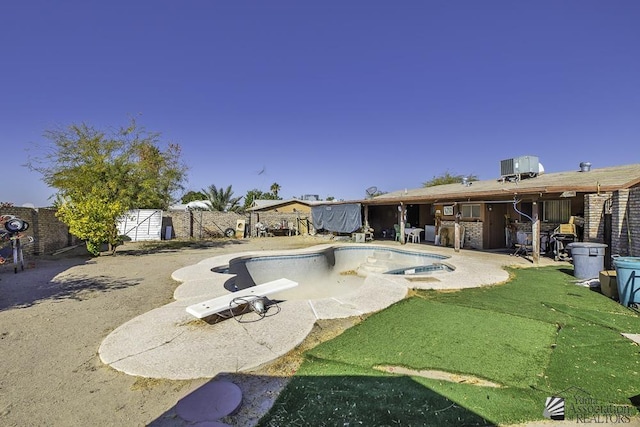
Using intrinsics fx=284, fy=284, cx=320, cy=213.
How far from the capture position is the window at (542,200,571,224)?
1189 cm

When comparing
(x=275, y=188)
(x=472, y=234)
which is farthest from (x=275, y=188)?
(x=472, y=234)

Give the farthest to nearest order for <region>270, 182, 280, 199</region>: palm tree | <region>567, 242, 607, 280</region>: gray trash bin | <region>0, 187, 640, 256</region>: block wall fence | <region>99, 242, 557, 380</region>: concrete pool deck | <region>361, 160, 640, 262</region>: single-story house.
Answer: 1. <region>270, 182, 280, 199</region>: palm tree
2. <region>361, 160, 640, 262</region>: single-story house
3. <region>0, 187, 640, 256</region>: block wall fence
4. <region>567, 242, 607, 280</region>: gray trash bin
5. <region>99, 242, 557, 380</region>: concrete pool deck

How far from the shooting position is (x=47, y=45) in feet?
35.9

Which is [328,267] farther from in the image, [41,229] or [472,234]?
[41,229]

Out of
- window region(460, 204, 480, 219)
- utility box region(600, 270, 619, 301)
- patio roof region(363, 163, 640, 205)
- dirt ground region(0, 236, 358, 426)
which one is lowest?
dirt ground region(0, 236, 358, 426)

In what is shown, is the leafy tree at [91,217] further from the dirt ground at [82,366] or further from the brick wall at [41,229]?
the dirt ground at [82,366]

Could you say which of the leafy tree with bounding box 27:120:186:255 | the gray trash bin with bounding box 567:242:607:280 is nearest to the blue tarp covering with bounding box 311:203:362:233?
the leafy tree with bounding box 27:120:186:255

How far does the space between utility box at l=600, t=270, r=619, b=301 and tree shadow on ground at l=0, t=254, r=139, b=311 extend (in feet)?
38.8

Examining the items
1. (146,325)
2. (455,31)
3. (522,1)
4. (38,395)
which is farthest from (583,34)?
(38,395)

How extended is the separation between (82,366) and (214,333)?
166 centimetres

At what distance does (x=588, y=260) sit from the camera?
7805mm

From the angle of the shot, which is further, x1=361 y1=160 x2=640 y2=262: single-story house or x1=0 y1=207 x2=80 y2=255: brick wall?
x1=0 y1=207 x2=80 y2=255: brick wall

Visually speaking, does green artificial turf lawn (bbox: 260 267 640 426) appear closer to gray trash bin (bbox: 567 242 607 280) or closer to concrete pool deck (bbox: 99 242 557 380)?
concrete pool deck (bbox: 99 242 557 380)

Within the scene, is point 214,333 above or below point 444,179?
below
